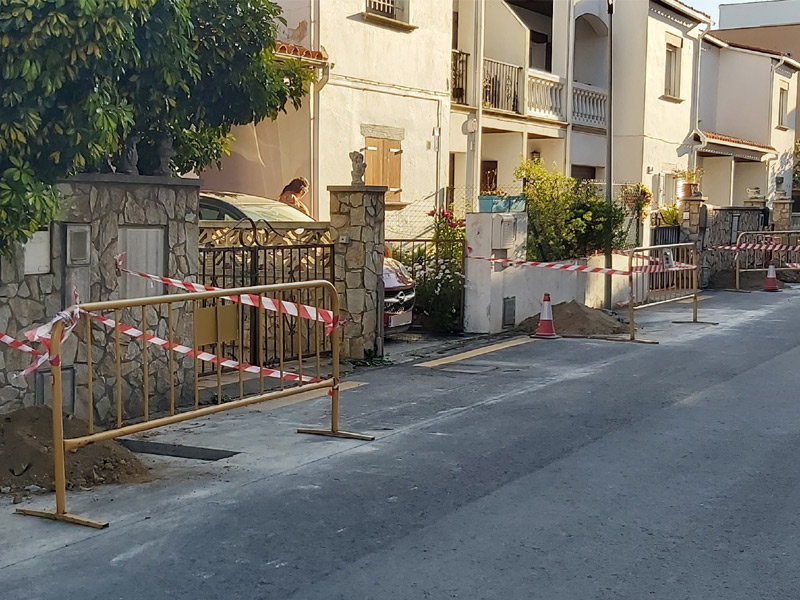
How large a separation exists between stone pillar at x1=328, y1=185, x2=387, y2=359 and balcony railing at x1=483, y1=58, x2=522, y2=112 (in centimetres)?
1056

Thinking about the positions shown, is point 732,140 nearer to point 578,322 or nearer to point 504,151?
point 504,151

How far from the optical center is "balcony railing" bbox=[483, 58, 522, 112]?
2286 centimetres

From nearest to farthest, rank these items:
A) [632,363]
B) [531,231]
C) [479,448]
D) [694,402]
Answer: [479,448] → [694,402] → [632,363] → [531,231]

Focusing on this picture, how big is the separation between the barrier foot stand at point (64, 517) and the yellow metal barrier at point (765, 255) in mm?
20794

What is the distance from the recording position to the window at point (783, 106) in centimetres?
3734

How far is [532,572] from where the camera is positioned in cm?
542

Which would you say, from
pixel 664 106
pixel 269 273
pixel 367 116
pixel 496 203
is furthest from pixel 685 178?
pixel 269 273

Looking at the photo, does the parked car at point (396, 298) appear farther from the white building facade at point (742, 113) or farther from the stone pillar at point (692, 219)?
the white building facade at point (742, 113)

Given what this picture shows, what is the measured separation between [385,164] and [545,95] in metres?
7.52

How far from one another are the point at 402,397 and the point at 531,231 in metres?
7.64

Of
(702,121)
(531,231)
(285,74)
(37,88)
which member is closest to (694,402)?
(285,74)

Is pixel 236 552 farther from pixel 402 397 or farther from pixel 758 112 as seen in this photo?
pixel 758 112

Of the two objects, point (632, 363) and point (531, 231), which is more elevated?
point (531, 231)

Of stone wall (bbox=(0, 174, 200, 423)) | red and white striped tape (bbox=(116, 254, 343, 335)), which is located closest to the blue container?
stone wall (bbox=(0, 174, 200, 423))
